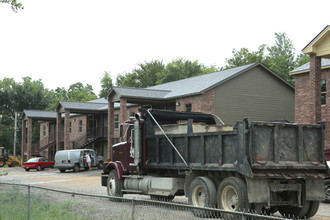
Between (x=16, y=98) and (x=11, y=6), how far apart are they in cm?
6866

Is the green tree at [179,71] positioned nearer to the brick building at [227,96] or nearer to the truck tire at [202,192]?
the brick building at [227,96]

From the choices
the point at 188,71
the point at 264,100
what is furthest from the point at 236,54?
the point at 264,100

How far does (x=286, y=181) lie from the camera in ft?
39.2

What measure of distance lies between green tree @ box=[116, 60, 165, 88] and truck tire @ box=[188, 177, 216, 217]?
243ft

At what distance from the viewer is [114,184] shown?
55.9ft

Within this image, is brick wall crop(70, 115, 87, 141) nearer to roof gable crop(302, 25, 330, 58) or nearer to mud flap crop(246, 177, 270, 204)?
roof gable crop(302, 25, 330, 58)

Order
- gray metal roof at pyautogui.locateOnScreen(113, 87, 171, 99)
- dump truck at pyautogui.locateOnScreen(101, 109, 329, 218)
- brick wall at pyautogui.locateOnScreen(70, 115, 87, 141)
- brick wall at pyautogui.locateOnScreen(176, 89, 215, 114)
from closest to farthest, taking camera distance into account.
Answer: dump truck at pyautogui.locateOnScreen(101, 109, 329, 218)
brick wall at pyautogui.locateOnScreen(176, 89, 215, 114)
gray metal roof at pyautogui.locateOnScreen(113, 87, 171, 99)
brick wall at pyautogui.locateOnScreen(70, 115, 87, 141)

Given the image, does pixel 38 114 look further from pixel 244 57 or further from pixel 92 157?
pixel 244 57

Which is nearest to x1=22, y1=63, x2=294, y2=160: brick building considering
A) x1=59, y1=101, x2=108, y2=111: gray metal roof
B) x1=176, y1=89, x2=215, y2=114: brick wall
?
x1=176, y1=89, x2=215, y2=114: brick wall

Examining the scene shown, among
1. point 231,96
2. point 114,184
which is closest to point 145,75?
point 231,96

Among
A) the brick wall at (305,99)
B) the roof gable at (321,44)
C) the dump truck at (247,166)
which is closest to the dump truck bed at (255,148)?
the dump truck at (247,166)

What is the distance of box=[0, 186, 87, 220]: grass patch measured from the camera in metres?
10.7

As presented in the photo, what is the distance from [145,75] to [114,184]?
71081 millimetres

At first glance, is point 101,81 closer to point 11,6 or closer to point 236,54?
point 236,54
